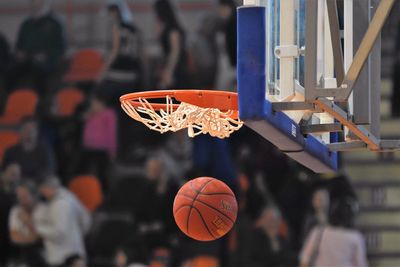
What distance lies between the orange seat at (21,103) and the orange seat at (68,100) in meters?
0.30

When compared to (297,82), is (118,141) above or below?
below

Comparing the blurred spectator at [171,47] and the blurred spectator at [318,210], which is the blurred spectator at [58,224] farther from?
the blurred spectator at [318,210]

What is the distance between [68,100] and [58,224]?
80.6 inches

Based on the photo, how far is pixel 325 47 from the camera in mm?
5297

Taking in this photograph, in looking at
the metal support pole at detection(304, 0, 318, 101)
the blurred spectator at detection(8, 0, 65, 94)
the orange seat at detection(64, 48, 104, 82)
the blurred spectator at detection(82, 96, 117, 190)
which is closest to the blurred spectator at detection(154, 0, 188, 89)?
the blurred spectator at detection(82, 96, 117, 190)

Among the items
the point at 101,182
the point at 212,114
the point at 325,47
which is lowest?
the point at 101,182

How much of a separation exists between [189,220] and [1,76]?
260 inches

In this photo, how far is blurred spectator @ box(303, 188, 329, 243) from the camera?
34.0 ft

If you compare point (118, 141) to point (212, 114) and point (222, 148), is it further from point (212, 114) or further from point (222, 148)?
point (212, 114)

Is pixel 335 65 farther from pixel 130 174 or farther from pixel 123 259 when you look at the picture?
pixel 130 174

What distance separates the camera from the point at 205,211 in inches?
233

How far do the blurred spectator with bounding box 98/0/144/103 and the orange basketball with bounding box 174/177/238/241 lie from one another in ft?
17.7

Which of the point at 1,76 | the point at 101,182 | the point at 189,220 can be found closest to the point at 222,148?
the point at 101,182

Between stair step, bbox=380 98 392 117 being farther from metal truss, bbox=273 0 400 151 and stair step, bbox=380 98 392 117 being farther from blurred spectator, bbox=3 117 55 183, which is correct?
metal truss, bbox=273 0 400 151
